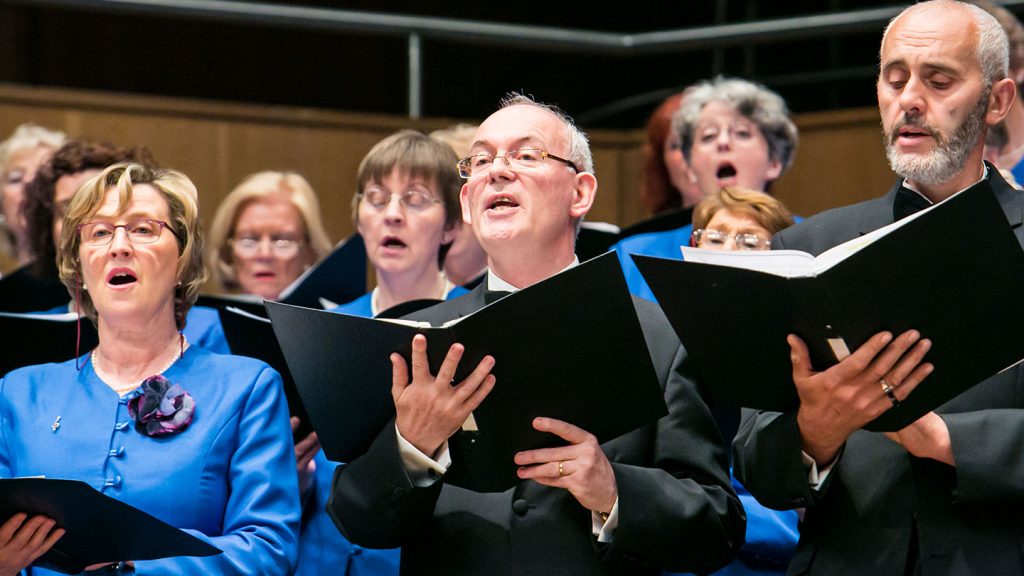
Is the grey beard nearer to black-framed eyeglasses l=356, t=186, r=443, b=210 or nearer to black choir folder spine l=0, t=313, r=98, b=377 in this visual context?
black-framed eyeglasses l=356, t=186, r=443, b=210

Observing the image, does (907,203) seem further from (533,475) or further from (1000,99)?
(533,475)

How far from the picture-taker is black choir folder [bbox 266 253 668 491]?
6.86ft

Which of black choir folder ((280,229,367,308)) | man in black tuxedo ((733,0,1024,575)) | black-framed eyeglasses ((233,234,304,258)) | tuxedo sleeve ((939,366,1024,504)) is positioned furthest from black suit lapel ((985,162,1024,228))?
black-framed eyeglasses ((233,234,304,258))

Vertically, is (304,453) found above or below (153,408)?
below

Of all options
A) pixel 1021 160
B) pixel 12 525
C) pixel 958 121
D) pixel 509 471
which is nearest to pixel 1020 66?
pixel 1021 160

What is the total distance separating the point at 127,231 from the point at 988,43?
170cm

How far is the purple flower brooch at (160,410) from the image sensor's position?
8.28 ft

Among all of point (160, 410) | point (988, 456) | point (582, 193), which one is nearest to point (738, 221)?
point (582, 193)

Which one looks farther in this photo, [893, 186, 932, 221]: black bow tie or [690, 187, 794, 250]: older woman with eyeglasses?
[690, 187, 794, 250]: older woman with eyeglasses

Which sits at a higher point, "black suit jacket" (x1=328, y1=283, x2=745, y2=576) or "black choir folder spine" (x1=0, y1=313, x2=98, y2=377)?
"black choir folder spine" (x1=0, y1=313, x2=98, y2=377)

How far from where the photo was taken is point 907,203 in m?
2.44

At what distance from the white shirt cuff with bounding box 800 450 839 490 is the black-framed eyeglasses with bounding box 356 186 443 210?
1.60 m

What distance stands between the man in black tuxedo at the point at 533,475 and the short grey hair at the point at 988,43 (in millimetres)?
744

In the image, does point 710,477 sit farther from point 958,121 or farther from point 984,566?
point 958,121
